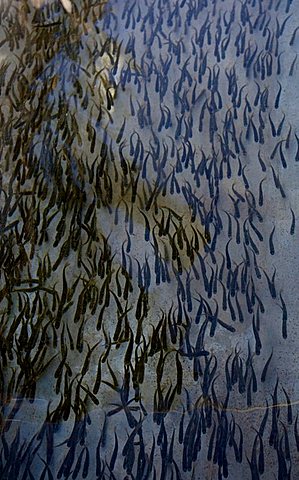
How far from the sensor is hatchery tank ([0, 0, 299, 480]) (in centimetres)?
127

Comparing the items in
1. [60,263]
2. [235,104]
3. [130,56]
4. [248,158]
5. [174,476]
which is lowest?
[174,476]

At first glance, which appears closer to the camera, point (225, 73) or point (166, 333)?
point (166, 333)

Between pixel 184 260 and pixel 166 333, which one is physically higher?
pixel 184 260

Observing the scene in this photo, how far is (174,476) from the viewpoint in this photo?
1.24 m

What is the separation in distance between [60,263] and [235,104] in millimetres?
516

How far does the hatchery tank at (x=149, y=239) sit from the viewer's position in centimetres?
127

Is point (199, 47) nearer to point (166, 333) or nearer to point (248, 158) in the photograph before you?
point (248, 158)

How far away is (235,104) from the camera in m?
1.49

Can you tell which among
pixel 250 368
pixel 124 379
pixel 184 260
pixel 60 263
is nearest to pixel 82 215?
pixel 60 263

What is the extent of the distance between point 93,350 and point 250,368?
1.02 feet

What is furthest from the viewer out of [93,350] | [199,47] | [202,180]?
[199,47]

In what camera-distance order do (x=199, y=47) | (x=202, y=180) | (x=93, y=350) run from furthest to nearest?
1. (x=199, y=47)
2. (x=202, y=180)
3. (x=93, y=350)

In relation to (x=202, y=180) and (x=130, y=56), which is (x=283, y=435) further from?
(x=130, y=56)

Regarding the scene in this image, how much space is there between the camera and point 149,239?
4.63 feet
